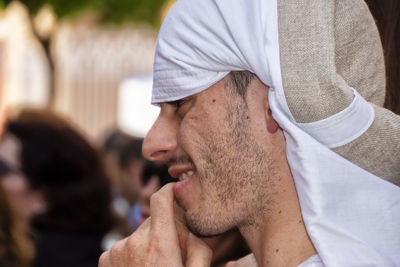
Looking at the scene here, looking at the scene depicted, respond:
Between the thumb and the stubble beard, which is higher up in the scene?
the stubble beard

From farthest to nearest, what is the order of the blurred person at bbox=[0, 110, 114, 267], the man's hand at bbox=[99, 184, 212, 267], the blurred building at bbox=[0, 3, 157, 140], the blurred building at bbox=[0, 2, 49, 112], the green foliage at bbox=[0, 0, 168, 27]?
the blurred building at bbox=[0, 3, 157, 140] < the blurred building at bbox=[0, 2, 49, 112] < the green foliage at bbox=[0, 0, 168, 27] < the blurred person at bbox=[0, 110, 114, 267] < the man's hand at bbox=[99, 184, 212, 267]

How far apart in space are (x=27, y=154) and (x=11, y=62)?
12.4 m

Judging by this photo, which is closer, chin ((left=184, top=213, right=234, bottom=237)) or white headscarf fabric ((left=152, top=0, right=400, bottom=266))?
white headscarf fabric ((left=152, top=0, right=400, bottom=266))

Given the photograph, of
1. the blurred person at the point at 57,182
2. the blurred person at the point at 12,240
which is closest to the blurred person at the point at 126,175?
the blurred person at the point at 57,182

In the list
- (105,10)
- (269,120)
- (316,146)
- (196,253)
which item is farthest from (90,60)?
(316,146)

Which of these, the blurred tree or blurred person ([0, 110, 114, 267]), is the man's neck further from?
the blurred tree

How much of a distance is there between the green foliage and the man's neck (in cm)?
981

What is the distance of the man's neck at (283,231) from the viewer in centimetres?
214

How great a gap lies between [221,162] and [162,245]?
1.11 ft

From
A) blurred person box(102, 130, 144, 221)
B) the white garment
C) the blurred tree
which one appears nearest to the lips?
the white garment

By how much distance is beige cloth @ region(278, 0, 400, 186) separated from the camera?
2.02 meters

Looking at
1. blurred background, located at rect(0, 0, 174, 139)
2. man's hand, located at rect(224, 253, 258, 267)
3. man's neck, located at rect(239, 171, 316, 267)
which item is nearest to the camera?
man's neck, located at rect(239, 171, 316, 267)

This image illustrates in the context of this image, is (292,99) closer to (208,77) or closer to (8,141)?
(208,77)

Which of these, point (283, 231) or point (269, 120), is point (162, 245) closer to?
point (283, 231)
